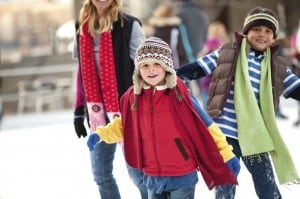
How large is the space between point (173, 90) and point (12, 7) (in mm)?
10761

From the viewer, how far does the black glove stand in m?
3.28

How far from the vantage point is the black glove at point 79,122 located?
328cm

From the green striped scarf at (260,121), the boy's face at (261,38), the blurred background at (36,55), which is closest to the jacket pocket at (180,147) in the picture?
the green striped scarf at (260,121)

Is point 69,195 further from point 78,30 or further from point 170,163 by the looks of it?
point 170,163

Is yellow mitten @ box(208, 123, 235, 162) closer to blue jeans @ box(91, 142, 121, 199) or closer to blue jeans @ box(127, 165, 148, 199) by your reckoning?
blue jeans @ box(127, 165, 148, 199)

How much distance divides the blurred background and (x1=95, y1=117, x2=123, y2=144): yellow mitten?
364 inches

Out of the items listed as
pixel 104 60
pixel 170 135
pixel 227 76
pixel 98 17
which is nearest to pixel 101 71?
pixel 104 60

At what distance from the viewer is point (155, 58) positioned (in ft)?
8.45

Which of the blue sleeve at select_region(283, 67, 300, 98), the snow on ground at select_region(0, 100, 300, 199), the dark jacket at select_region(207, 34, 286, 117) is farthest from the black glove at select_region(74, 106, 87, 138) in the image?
the blue sleeve at select_region(283, 67, 300, 98)

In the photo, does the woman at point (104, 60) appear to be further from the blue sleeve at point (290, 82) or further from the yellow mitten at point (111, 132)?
the blue sleeve at point (290, 82)

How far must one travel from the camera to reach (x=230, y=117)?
3.06 metres

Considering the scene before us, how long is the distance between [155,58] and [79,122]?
0.87 m

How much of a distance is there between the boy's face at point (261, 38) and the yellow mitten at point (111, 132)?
2.63 feet

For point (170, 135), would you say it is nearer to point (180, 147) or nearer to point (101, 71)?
point (180, 147)
